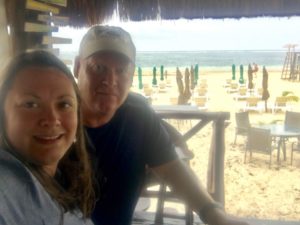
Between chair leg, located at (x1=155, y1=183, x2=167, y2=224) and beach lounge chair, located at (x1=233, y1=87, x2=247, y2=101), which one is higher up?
chair leg, located at (x1=155, y1=183, x2=167, y2=224)

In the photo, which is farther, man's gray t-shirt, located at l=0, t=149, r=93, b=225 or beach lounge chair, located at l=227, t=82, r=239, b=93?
beach lounge chair, located at l=227, t=82, r=239, b=93

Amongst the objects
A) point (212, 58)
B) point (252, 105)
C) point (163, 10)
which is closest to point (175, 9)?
point (163, 10)

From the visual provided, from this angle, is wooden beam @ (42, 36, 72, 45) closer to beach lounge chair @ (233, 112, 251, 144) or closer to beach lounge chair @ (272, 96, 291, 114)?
beach lounge chair @ (233, 112, 251, 144)

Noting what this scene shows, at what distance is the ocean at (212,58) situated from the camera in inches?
1158

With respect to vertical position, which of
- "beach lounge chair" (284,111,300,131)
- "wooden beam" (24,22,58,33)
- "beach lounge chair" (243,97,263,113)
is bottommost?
"beach lounge chair" (243,97,263,113)

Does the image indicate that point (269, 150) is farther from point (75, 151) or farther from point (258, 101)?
point (75, 151)

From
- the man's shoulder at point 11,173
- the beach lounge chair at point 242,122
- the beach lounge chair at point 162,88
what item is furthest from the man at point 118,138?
the beach lounge chair at point 162,88

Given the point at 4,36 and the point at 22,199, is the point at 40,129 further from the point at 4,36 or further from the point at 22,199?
the point at 4,36

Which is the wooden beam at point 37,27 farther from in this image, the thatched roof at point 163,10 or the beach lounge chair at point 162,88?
the beach lounge chair at point 162,88

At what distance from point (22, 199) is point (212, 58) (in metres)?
32.5

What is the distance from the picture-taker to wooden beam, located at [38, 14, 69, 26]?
225 cm

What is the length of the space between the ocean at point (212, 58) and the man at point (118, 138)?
27101 millimetres

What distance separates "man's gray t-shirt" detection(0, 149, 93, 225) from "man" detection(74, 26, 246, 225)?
32 cm

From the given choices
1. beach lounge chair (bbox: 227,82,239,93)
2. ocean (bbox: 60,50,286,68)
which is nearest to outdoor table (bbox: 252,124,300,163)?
beach lounge chair (bbox: 227,82,239,93)
